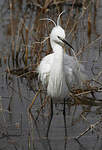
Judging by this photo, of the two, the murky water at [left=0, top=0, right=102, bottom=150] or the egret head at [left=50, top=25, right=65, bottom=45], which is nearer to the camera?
the egret head at [left=50, top=25, right=65, bottom=45]

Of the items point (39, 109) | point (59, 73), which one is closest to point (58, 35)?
point (59, 73)

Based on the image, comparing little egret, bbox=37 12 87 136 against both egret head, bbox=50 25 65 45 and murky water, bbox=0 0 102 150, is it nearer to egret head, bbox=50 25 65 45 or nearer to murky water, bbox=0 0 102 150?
egret head, bbox=50 25 65 45

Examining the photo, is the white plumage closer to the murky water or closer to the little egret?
the little egret

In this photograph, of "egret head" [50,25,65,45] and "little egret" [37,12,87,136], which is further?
"little egret" [37,12,87,136]

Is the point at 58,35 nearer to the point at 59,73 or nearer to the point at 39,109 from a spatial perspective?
the point at 59,73

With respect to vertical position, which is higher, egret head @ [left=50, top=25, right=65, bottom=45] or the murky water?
egret head @ [left=50, top=25, right=65, bottom=45]

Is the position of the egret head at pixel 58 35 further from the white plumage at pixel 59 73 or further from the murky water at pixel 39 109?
the murky water at pixel 39 109

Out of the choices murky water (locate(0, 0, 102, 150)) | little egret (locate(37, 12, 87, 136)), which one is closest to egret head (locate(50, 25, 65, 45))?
little egret (locate(37, 12, 87, 136))

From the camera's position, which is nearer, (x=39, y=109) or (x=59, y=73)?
(x=59, y=73)

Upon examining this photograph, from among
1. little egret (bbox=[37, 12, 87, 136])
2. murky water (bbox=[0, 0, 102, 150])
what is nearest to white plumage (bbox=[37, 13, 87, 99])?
little egret (bbox=[37, 12, 87, 136])

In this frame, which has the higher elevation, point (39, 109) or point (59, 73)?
point (59, 73)

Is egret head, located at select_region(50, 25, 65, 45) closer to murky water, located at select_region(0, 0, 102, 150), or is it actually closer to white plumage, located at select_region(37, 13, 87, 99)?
white plumage, located at select_region(37, 13, 87, 99)

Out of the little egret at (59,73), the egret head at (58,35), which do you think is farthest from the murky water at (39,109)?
the egret head at (58,35)

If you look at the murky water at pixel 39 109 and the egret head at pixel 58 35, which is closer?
the egret head at pixel 58 35
